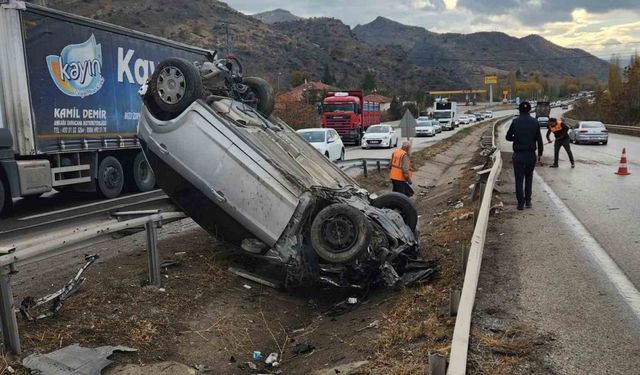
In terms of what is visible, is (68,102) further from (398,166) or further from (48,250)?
(48,250)

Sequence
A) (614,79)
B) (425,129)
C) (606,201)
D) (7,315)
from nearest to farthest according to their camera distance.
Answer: (7,315) < (606,201) < (425,129) < (614,79)

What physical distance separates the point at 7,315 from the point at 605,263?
585 cm

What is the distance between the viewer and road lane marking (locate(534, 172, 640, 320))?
4.97 m

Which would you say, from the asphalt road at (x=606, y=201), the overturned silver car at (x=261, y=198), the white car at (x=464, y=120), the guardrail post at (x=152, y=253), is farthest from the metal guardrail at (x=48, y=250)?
the white car at (x=464, y=120)

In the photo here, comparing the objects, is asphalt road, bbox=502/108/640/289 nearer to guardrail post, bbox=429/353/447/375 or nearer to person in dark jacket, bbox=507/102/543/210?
person in dark jacket, bbox=507/102/543/210

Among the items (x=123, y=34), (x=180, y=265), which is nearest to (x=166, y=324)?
(x=180, y=265)

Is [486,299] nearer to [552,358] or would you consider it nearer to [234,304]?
[552,358]

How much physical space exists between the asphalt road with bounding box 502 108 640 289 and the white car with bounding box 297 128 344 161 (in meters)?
7.49

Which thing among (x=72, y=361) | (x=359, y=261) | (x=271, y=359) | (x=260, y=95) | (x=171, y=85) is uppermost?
(x=171, y=85)

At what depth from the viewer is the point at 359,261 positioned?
605cm

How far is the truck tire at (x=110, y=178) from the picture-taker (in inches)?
504

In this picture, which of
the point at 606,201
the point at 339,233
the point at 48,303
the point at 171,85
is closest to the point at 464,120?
the point at 606,201

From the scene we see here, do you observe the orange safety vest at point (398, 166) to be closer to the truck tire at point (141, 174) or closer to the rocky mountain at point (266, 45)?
the truck tire at point (141, 174)

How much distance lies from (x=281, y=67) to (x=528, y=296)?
383 ft
